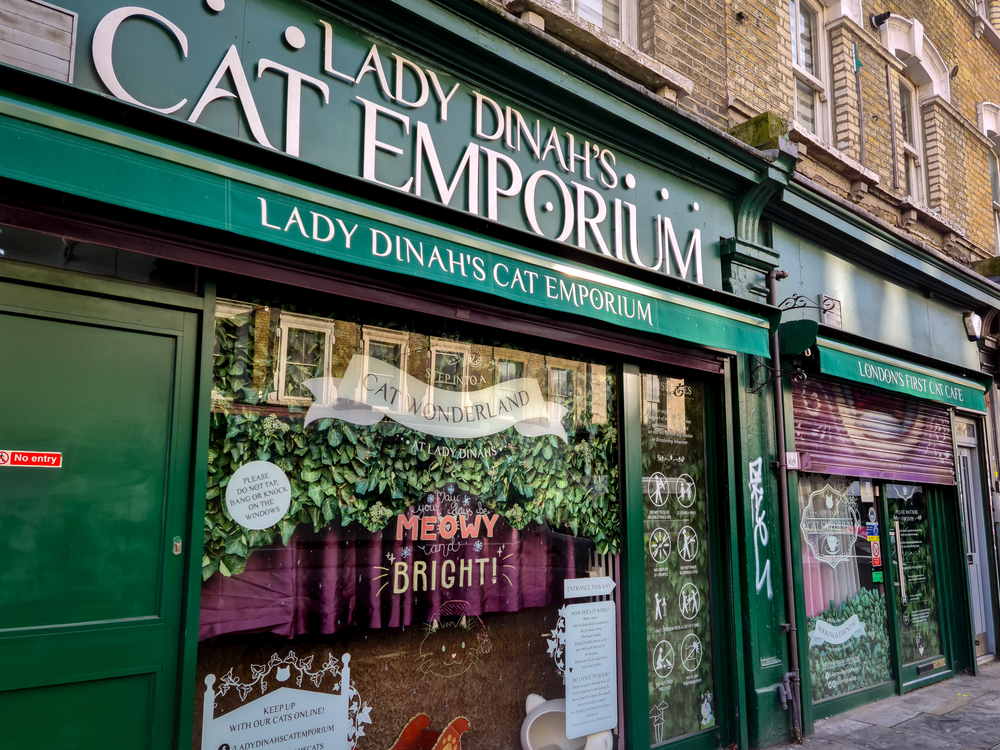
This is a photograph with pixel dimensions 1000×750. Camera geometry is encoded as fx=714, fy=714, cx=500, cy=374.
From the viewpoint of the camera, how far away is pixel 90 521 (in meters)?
2.97

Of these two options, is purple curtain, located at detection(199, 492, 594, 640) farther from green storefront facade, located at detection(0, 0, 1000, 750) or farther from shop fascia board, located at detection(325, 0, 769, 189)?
shop fascia board, located at detection(325, 0, 769, 189)

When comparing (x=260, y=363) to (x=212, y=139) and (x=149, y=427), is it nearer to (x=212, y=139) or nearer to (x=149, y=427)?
(x=149, y=427)

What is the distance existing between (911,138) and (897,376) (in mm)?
4766

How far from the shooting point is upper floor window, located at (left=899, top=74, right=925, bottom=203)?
32.3 feet

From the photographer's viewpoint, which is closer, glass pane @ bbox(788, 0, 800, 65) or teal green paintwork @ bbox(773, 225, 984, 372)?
teal green paintwork @ bbox(773, 225, 984, 372)

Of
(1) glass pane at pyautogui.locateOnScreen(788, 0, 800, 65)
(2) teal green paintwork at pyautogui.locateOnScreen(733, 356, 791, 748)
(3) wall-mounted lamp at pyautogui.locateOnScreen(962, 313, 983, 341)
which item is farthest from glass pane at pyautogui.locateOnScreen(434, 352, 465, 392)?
(3) wall-mounted lamp at pyautogui.locateOnScreen(962, 313, 983, 341)

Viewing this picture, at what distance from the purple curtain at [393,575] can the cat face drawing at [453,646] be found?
8 cm

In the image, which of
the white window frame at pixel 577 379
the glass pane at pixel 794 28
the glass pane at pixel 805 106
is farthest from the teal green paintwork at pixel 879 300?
the white window frame at pixel 577 379

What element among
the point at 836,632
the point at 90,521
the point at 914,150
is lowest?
the point at 836,632

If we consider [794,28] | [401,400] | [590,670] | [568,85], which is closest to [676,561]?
[590,670]

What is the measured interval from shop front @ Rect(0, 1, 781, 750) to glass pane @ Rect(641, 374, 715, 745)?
0.03 m

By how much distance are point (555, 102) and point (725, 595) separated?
156 inches

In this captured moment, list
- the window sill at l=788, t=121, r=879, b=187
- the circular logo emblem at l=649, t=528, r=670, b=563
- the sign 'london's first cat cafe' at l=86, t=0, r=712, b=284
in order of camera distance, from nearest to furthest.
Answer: the sign 'london's first cat cafe' at l=86, t=0, r=712, b=284 < the circular logo emblem at l=649, t=528, r=670, b=563 < the window sill at l=788, t=121, r=879, b=187

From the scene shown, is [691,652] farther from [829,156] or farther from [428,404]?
[829,156]
